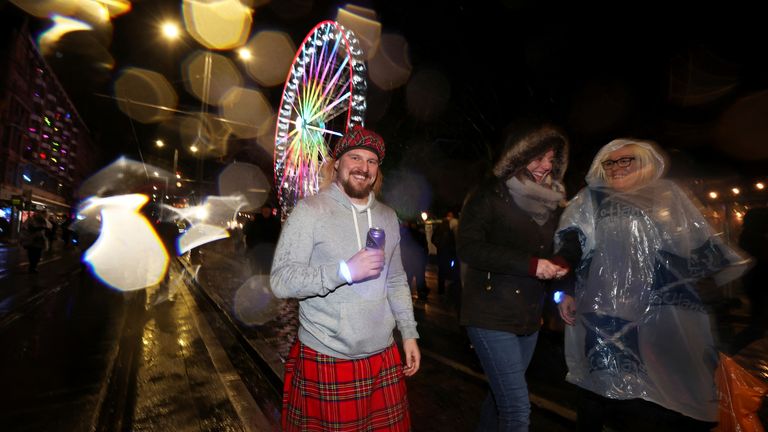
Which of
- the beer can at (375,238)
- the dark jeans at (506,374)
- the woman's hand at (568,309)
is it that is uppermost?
the beer can at (375,238)

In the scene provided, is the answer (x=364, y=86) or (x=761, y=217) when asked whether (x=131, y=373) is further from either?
(x=761, y=217)

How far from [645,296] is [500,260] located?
0.74 metres

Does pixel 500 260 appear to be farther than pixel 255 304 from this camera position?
No

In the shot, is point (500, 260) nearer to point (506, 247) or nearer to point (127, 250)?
point (506, 247)

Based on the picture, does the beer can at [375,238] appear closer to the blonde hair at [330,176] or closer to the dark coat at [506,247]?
the blonde hair at [330,176]

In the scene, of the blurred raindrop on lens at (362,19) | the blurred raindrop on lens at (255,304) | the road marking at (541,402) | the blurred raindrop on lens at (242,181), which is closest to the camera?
the road marking at (541,402)

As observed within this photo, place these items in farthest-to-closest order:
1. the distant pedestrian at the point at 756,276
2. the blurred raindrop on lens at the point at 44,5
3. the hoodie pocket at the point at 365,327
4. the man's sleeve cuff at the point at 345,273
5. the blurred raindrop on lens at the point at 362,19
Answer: the blurred raindrop on lens at the point at 44,5 < the blurred raindrop on lens at the point at 362,19 < the distant pedestrian at the point at 756,276 < the hoodie pocket at the point at 365,327 < the man's sleeve cuff at the point at 345,273

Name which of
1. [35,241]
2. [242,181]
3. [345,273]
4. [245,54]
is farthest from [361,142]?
[242,181]

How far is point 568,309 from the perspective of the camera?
2473mm

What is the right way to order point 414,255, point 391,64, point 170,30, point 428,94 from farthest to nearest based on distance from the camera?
1. point 170,30
2. point 391,64
3. point 428,94
4. point 414,255

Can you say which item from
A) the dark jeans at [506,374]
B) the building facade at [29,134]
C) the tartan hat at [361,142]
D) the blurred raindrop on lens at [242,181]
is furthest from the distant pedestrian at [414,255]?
the blurred raindrop on lens at [242,181]

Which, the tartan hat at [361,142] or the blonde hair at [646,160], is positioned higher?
the tartan hat at [361,142]

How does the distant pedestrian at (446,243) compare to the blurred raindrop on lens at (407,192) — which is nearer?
the distant pedestrian at (446,243)

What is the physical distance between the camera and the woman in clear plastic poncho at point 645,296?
208 centimetres
